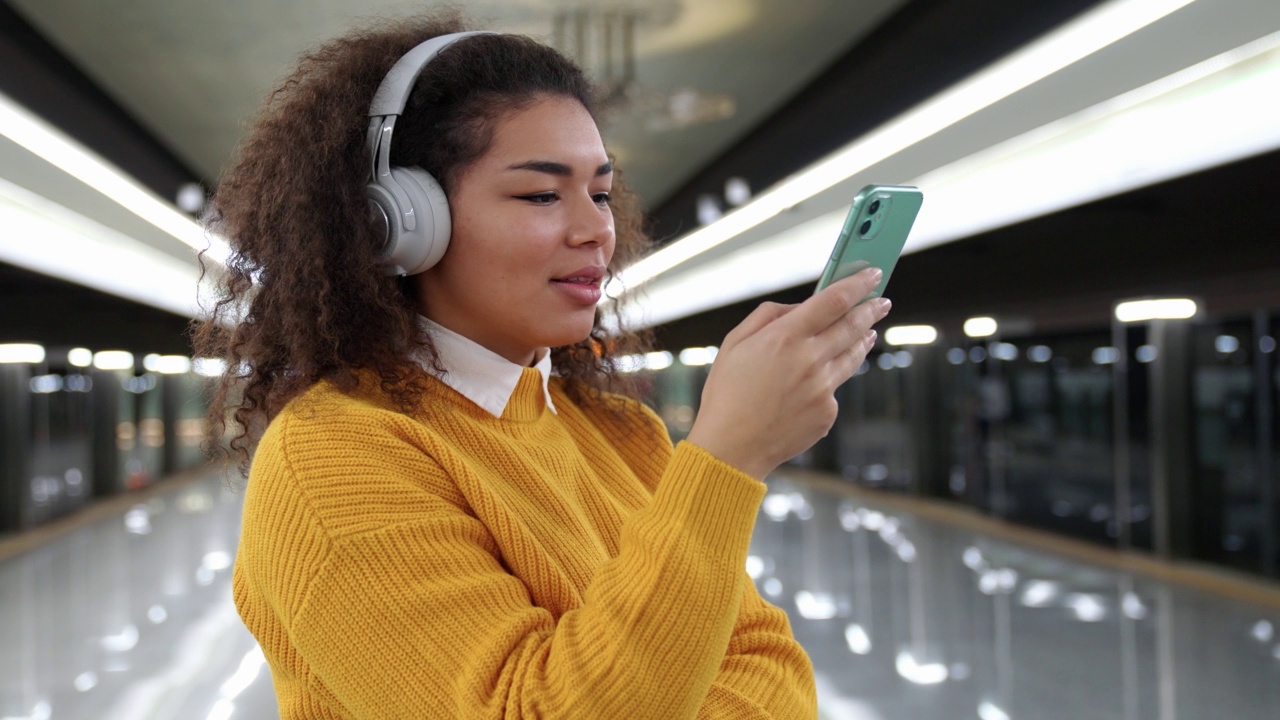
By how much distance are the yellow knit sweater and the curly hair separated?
0.10 metres

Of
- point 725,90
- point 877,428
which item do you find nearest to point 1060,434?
point 877,428

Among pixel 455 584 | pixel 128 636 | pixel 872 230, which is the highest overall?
pixel 872 230

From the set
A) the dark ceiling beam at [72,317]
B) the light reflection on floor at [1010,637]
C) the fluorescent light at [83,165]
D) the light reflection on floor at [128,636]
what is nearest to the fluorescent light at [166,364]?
the light reflection on floor at [128,636]

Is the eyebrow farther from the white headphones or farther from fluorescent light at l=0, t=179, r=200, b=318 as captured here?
fluorescent light at l=0, t=179, r=200, b=318

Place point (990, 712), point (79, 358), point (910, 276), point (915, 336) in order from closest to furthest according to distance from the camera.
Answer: point (990, 712), point (910, 276), point (79, 358), point (915, 336)

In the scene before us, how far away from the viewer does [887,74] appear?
4531 mm

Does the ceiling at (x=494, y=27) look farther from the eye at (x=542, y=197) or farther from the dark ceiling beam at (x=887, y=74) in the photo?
the eye at (x=542, y=197)

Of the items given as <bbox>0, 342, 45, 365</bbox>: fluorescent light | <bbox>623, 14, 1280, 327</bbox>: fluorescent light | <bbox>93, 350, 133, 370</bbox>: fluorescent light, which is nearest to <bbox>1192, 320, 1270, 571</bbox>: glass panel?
<bbox>623, 14, 1280, 327</bbox>: fluorescent light

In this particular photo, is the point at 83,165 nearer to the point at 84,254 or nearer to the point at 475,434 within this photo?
the point at 84,254

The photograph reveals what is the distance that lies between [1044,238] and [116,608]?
8341 millimetres

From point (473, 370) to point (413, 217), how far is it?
7.4 inches

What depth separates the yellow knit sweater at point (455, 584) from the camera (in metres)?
0.88

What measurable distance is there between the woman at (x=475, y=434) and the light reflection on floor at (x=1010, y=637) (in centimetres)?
521

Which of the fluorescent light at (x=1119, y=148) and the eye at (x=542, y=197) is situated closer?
the eye at (x=542, y=197)
